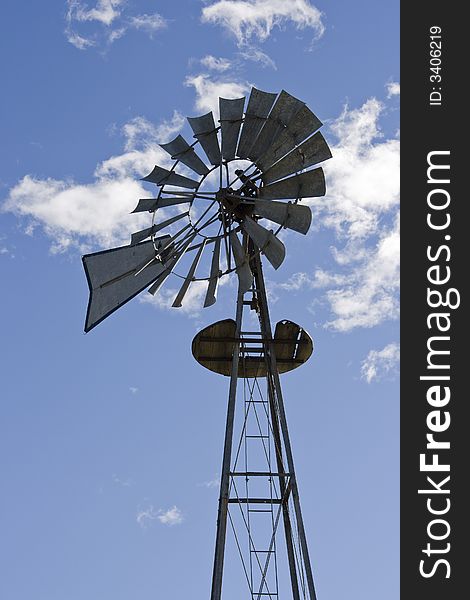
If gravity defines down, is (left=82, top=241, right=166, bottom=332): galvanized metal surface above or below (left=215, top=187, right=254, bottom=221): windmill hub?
below

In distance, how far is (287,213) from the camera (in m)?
13.5

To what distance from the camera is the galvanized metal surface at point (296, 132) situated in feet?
45.6

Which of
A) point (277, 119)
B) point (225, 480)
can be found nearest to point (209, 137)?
point (277, 119)

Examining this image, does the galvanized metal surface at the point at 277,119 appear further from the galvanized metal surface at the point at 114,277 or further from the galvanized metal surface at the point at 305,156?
the galvanized metal surface at the point at 114,277

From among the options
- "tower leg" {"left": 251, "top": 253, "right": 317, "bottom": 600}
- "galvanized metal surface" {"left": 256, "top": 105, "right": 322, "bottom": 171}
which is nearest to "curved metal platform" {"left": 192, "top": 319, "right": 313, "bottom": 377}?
"tower leg" {"left": 251, "top": 253, "right": 317, "bottom": 600}

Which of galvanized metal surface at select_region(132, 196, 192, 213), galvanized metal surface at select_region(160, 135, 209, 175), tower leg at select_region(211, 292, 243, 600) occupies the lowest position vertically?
tower leg at select_region(211, 292, 243, 600)

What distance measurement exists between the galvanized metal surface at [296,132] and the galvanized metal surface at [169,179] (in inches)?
48.5

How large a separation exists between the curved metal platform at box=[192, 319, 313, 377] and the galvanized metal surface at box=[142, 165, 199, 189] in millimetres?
2025

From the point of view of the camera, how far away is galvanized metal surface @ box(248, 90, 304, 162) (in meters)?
14.0

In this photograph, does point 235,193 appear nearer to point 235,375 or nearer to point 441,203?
point 235,375

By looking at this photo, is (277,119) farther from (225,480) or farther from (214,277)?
(225,480)

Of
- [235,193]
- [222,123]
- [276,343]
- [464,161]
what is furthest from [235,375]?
[464,161]

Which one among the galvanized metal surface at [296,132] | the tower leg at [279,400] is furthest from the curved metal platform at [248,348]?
the galvanized metal surface at [296,132]

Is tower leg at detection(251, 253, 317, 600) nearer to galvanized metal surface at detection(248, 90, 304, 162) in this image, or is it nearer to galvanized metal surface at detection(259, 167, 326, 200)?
galvanized metal surface at detection(259, 167, 326, 200)
